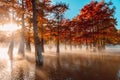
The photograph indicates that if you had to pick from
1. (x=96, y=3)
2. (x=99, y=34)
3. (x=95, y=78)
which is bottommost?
(x=95, y=78)

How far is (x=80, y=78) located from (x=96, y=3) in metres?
37.8

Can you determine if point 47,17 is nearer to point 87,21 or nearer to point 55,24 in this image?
point 55,24

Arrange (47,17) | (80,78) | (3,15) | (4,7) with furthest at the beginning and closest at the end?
(47,17) < (3,15) < (4,7) < (80,78)

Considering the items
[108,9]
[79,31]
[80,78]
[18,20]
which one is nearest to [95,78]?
[80,78]

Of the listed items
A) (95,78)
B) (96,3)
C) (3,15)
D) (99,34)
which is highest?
(96,3)

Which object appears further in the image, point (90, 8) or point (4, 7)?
point (90, 8)

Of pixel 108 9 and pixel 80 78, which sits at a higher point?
pixel 108 9

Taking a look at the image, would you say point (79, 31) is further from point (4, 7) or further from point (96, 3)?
point (4, 7)

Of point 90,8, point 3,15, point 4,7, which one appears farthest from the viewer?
point 90,8

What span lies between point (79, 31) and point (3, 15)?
22.1 metres

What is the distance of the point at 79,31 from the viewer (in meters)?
58.8

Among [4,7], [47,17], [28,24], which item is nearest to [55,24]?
[47,17]

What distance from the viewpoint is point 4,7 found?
39.2 meters

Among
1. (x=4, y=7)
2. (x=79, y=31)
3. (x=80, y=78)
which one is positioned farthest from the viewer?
(x=79, y=31)
